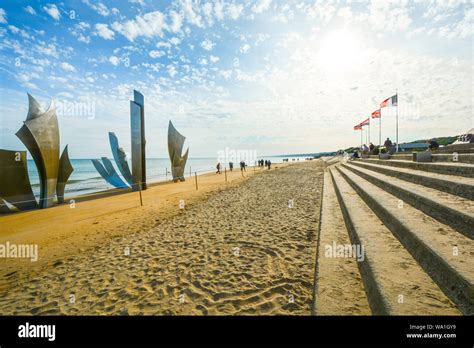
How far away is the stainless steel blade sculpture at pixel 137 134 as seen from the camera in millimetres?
17881

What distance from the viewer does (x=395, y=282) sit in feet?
8.13

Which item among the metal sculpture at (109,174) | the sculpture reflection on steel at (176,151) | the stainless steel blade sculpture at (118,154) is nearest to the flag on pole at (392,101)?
the sculpture reflection on steel at (176,151)

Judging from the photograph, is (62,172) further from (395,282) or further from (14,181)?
(395,282)

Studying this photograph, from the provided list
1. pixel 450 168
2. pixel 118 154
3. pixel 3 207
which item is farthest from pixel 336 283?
pixel 118 154

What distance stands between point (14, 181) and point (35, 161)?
1553 millimetres

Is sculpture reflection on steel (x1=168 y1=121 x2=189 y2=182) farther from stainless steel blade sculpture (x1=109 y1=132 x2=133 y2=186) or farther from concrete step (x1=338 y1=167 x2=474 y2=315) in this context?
concrete step (x1=338 y1=167 x2=474 y2=315)

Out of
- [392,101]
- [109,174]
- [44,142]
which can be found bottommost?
[109,174]

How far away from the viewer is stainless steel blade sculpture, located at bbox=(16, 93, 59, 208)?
39.3 feet

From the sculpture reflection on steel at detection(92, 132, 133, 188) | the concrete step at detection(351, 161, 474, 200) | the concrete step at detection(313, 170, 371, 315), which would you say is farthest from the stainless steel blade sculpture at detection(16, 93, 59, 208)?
the concrete step at detection(351, 161, 474, 200)

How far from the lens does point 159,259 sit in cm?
457

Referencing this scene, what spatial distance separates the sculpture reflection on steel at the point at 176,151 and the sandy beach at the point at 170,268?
16.5m
